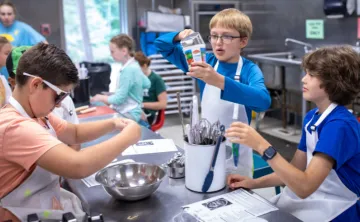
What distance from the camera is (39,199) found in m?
1.28

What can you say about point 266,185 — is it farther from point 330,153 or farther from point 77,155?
point 77,155

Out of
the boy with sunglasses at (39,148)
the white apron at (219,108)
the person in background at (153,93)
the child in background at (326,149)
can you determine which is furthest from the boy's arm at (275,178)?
the person in background at (153,93)

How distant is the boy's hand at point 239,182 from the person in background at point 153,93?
2.31 meters


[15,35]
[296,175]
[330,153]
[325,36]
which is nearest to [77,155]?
[296,175]

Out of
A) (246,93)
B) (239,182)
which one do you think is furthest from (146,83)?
(239,182)

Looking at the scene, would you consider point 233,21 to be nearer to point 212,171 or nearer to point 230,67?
point 230,67

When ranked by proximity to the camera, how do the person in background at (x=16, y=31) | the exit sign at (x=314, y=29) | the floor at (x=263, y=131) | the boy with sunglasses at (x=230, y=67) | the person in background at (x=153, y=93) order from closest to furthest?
the boy with sunglasses at (x=230, y=67)
the person in background at (x=153, y=93)
the person in background at (x=16, y=31)
the floor at (x=263, y=131)
the exit sign at (x=314, y=29)

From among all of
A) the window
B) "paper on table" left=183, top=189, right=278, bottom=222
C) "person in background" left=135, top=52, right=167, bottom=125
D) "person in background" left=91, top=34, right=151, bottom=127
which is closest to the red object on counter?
"person in background" left=91, top=34, right=151, bottom=127

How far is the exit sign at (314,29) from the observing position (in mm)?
4816

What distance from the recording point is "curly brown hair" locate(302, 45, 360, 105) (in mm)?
1344

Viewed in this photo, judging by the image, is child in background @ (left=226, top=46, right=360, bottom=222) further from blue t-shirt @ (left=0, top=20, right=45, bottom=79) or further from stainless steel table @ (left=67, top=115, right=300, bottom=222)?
blue t-shirt @ (left=0, top=20, right=45, bottom=79)

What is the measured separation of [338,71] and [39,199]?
1.09 m

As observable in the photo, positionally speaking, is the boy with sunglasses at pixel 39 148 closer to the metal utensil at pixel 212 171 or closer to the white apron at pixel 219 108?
the metal utensil at pixel 212 171

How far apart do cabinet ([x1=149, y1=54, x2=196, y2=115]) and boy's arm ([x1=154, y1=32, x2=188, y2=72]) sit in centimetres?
334
